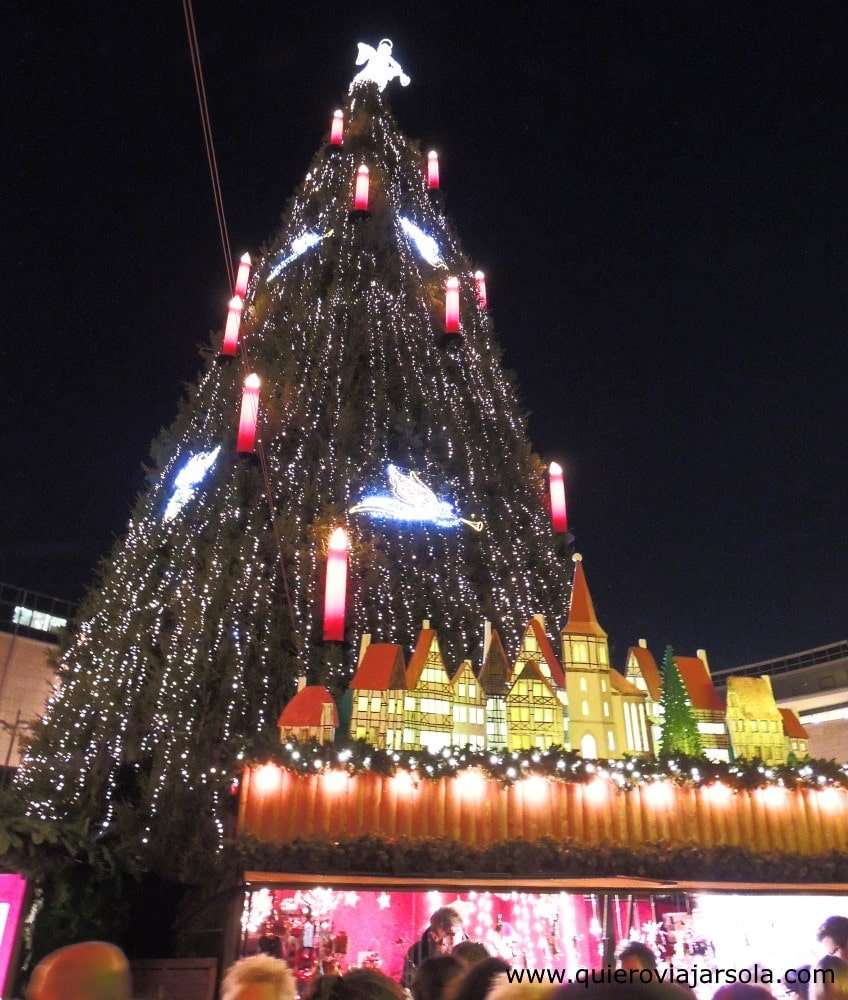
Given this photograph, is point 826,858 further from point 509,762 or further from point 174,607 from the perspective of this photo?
point 174,607

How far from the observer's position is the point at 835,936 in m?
5.27

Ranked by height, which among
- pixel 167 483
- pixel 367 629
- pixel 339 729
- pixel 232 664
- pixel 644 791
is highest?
pixel 167 483

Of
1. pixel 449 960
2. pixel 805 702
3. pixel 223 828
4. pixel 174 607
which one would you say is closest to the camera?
pixel 449 960

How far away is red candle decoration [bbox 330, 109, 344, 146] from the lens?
2240cm

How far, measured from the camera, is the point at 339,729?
10.3m

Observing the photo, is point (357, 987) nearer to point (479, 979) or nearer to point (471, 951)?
point (479, 979)

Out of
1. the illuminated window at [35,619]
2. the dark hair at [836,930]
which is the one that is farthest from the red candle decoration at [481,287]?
the dark hair at [836,930]

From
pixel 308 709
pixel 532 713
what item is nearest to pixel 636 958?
pixel 532 713

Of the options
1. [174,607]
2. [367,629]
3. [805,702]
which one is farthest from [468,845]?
[805,702]

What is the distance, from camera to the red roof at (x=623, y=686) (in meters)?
11.0

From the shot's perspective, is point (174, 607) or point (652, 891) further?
point (174, 607)

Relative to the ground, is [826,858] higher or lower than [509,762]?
lower

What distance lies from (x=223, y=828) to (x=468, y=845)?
296 centimetres

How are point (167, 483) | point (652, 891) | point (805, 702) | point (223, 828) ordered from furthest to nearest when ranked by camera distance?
point (805, 702) < point (167, 483) < point (223, 828) < point (652, 891)
